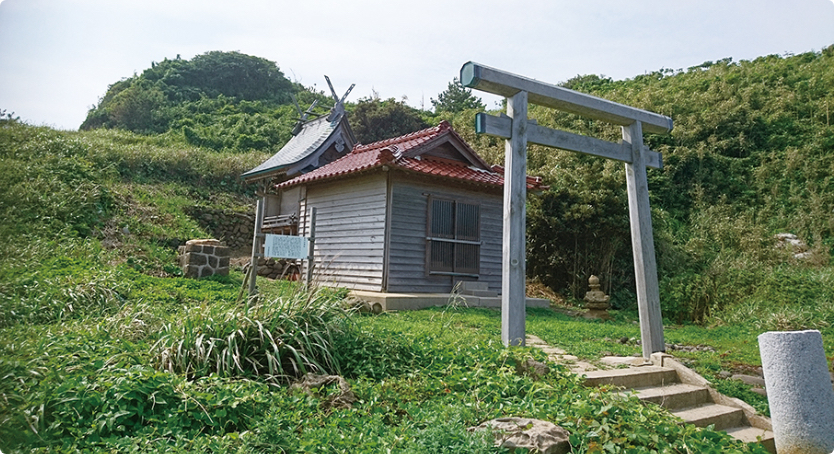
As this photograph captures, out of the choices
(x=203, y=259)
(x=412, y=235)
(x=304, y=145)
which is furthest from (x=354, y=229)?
(x=304, y=145)

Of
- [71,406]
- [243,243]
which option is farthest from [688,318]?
[243,243]

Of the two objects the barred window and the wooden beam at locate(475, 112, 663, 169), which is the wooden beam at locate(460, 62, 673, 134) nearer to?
the wooden beam at locate(475, 112, 663, 169)

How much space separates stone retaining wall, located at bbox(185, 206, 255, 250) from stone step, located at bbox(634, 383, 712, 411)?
1578 cm

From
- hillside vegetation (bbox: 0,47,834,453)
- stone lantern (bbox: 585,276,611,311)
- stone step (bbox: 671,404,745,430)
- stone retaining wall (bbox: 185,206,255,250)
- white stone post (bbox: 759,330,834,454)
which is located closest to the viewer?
hillside vegetation (bbox: 0,47,834,453)

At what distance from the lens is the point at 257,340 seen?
15.4 feet

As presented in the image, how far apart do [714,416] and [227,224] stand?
56.9 feet

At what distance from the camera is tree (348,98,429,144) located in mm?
29125

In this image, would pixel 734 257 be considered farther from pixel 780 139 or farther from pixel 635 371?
pixel 635 371

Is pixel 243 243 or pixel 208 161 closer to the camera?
pixel 243 243

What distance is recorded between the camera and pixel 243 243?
1930 centimetres

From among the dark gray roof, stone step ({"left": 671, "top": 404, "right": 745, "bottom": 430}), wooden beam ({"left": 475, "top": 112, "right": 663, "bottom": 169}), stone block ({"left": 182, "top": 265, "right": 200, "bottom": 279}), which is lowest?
stone step ({"left": 671, "top": 404, "right": 745, "bottom": 430})

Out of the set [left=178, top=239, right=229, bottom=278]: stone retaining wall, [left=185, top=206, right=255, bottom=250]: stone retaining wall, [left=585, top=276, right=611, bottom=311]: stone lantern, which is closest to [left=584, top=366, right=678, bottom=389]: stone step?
[left=585, top=276, right=611, bottom=311]: stone lantern

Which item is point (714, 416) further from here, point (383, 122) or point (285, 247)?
point (383, 122)

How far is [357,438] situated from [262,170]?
17.4 metres
